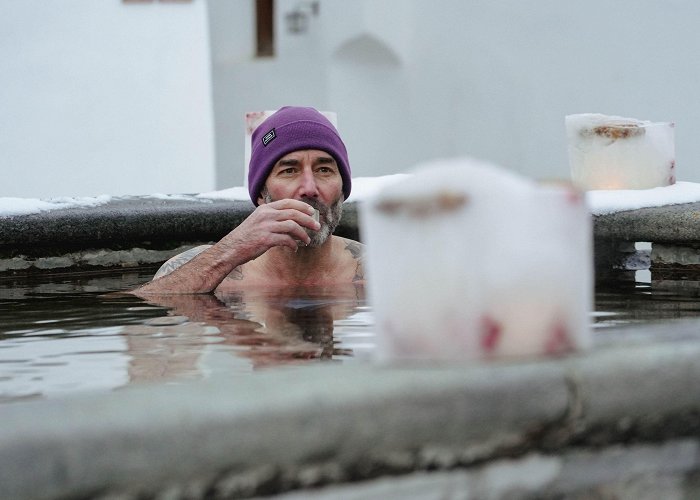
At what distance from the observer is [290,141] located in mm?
4488

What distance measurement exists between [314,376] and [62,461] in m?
0.29

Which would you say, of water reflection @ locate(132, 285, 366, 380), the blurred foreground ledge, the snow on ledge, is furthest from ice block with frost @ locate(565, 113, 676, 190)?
water reflection @ locate(132, 285, 366, 380)

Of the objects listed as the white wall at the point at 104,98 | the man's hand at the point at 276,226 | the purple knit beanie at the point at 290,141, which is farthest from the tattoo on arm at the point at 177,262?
the white wall at the point at 104,98

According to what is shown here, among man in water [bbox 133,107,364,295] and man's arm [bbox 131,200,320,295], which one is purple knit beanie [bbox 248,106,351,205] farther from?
man's arm [bbox 131,200,320,295]

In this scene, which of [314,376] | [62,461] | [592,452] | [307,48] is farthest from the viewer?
[307,48]

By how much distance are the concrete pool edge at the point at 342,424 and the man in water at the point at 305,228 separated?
8.89 feet

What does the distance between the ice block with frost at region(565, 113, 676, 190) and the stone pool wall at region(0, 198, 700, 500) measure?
3.88 meters

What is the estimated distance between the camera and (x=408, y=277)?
1.47 m

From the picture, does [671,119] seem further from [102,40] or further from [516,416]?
[516,416]

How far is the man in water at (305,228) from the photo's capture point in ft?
14.0

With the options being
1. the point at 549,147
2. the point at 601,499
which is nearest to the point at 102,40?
the point at 549,147

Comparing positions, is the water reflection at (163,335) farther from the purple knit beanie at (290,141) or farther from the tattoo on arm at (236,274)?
the purple knit beanie at (290,141)

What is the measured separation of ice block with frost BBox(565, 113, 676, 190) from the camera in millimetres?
5496

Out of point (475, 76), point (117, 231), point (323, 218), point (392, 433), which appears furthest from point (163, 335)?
point (475, 76)
